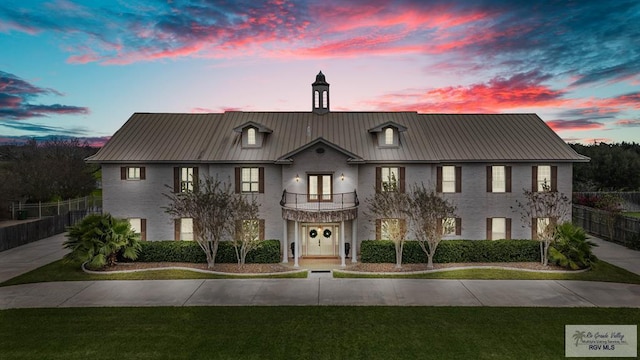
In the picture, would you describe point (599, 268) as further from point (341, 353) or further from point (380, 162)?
point (341, 353)

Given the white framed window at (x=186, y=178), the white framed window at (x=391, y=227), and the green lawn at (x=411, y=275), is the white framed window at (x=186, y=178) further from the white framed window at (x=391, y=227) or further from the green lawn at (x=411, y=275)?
the white framed window at (x=391, y=227)

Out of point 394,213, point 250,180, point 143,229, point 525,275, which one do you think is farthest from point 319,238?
point 525,275

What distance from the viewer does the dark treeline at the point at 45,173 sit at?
4179cm

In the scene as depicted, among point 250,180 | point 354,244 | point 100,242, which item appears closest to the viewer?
point 100,242

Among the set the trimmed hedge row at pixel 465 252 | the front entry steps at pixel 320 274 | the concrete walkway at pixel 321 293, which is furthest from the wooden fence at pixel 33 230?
the trimmed hedge row at pixel 465 252

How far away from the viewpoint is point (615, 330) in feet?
41.3

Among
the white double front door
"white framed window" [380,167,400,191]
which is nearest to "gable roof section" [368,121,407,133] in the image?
"white framed window" [380,167,400,191]

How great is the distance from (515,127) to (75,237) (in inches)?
1106

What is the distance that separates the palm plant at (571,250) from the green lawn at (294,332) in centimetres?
582

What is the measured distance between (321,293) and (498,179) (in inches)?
581

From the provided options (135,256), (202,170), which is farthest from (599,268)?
(135,256)

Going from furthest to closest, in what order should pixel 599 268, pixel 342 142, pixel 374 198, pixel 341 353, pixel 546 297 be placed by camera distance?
pixel 342 142 → pixel 374 198 → pixel 599 268 → pixel 546 297 → pixel 341 353

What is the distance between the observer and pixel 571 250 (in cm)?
2008

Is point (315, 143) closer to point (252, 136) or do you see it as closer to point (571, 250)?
point (252, 136)
